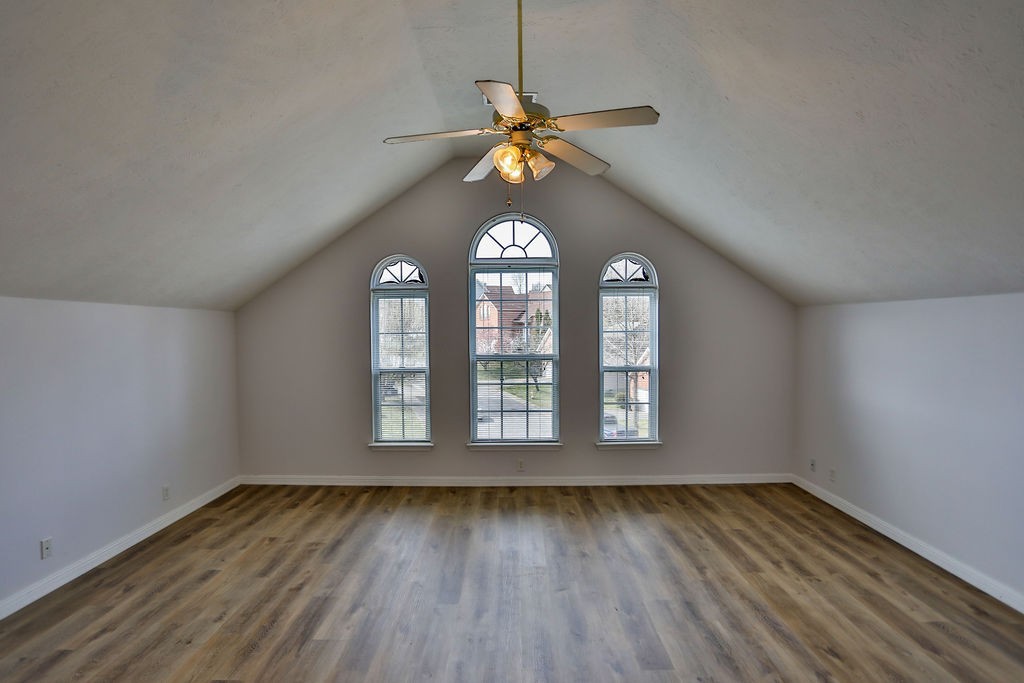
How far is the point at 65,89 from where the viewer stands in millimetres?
2016

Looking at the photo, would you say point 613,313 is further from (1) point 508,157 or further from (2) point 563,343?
(1) point 508,157

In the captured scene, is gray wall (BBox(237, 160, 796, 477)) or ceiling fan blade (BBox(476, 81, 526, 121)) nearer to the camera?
ceiling fan blade (BBox(476, 81, 526, 121))

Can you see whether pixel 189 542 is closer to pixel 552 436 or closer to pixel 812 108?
pixel 552 436

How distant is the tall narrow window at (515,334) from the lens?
5.60m

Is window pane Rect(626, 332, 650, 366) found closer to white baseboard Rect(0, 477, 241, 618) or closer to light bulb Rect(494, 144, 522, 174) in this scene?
light bulb Rect(494, 144, 522, 174)

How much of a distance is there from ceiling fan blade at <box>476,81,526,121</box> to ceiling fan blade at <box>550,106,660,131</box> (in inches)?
6.7

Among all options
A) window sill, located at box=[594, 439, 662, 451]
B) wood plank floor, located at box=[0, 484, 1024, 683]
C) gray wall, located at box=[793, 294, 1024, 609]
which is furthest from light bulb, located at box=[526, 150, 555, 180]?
window sill, located at box=[594, 439, 662, 451]

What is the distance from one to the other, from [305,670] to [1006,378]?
421 centimetres

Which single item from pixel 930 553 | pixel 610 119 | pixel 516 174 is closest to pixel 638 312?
pixel 930 553

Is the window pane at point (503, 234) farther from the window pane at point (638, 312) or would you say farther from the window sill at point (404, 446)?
the window sill at point (404, 446)

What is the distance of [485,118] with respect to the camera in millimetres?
4484

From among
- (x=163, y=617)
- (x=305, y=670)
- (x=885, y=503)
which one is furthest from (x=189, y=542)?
(x=885, y=503)

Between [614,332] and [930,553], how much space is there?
3.06 meters

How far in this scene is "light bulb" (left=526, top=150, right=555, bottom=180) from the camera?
2.48 meters
